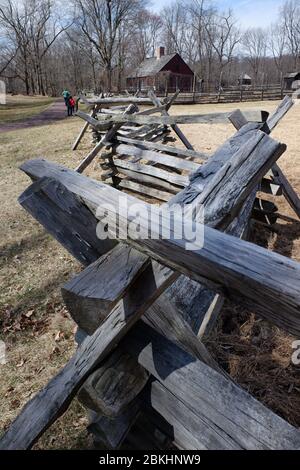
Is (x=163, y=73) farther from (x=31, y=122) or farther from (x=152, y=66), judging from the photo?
(x=31, y=122)

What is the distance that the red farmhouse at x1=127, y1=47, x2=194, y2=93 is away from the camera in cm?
4531

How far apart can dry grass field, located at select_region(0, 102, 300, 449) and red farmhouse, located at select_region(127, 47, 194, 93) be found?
140 feet

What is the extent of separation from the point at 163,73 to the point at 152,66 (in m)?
3.95

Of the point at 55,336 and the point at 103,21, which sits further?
the point at 103,21

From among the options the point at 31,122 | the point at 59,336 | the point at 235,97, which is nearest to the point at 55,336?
the point at 59,336

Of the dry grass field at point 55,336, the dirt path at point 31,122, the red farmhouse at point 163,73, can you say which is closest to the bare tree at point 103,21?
the red farmhouse at point 163,73

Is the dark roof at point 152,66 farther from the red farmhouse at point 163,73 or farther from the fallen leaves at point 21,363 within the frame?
the fallen leaves at point 21,363

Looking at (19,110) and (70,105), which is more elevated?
(70,105)

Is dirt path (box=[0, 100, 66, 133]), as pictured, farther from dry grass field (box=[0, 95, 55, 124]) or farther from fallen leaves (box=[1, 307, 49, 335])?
fallen leaves (box=[1, 307, 49, 335])

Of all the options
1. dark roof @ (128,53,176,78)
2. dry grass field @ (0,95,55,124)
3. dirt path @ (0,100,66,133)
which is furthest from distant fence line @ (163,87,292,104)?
dark roof @ (128,53,176,78)

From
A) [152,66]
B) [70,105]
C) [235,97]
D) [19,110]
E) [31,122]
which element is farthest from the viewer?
[152,66]

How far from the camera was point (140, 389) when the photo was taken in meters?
1.74

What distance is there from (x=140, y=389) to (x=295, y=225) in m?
3.92

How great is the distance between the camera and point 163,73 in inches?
1757
